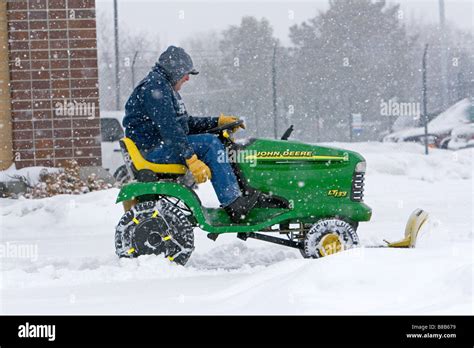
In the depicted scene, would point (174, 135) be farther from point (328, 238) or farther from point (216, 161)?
point (328, 238)

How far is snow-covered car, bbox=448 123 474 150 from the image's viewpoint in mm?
23172

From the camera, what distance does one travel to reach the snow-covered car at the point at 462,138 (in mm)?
23172

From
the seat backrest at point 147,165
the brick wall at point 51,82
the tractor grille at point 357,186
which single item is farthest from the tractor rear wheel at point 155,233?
the brick wall at point 51,82

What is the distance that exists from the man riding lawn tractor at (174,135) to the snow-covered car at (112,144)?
8131 mm

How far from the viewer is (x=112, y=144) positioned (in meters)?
15.4

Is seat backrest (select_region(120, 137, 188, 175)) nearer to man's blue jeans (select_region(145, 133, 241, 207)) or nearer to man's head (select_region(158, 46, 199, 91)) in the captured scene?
man's blue jeans (select_region(145, 133, 241, 207))

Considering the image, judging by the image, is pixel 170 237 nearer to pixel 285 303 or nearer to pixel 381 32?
pixel 285 303

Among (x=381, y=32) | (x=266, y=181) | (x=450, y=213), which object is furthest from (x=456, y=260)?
(x=381, y=32)

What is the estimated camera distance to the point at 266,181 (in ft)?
22.4

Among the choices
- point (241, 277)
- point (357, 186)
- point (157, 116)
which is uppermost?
point (157, 116)

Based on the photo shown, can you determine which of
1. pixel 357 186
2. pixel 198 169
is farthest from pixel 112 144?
pixel 198 169

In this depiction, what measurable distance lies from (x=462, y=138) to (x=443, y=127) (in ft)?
4.23

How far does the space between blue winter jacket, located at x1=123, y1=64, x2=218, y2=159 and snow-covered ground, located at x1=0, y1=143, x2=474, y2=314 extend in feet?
2.95

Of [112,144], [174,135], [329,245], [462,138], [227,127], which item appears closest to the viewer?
[174,135]
